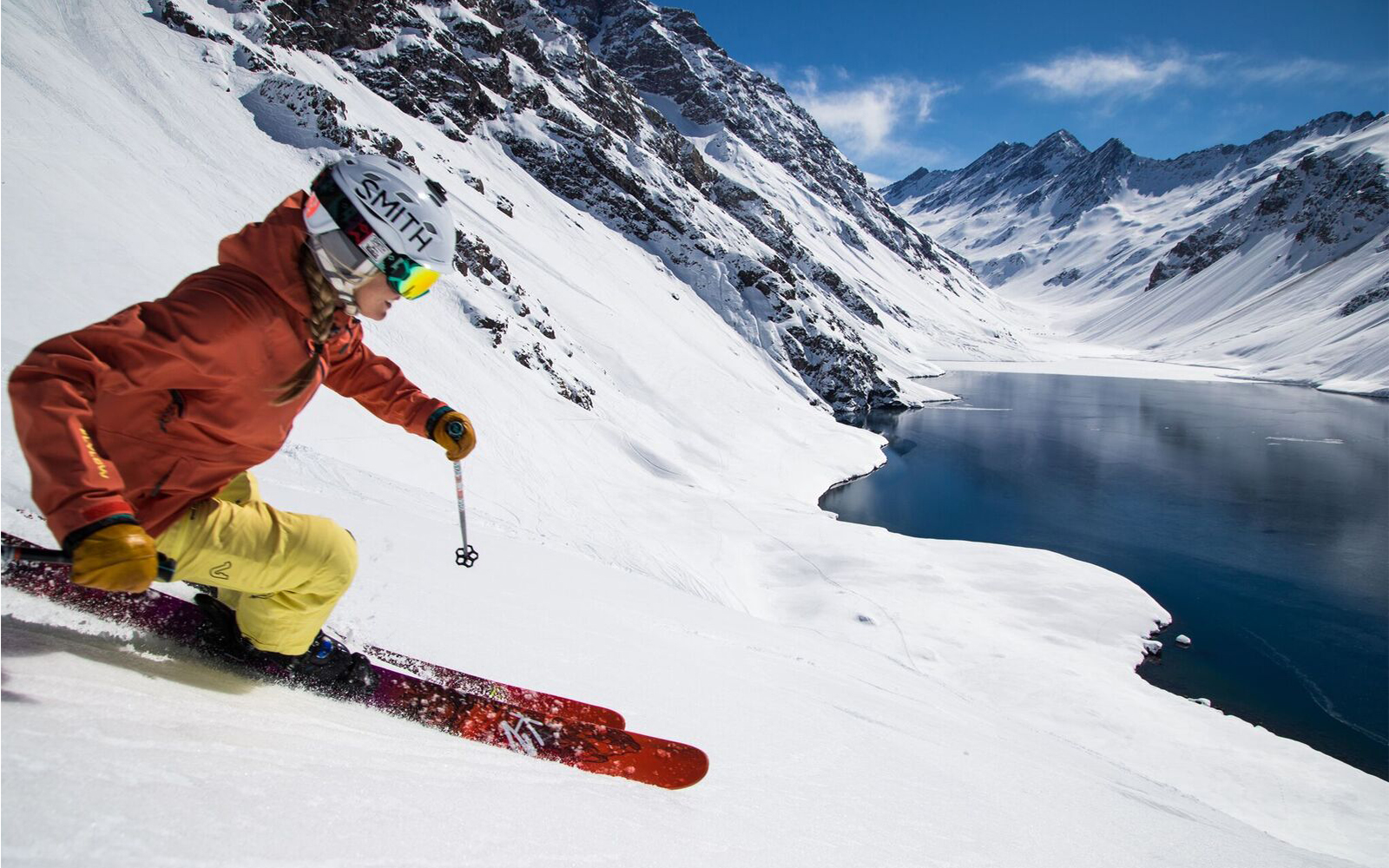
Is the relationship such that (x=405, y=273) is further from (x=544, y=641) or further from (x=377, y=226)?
(x=544, y=641)

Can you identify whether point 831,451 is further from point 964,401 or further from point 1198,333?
point 1198,333

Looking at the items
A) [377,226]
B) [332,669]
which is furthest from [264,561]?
[377,226]

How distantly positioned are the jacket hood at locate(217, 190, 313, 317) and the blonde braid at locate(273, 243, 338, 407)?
25mm

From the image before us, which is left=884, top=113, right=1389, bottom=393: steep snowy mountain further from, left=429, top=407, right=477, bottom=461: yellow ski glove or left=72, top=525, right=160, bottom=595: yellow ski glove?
left=72, top=525, right=160, bottom=595: yellow ski glove

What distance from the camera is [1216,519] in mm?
29547

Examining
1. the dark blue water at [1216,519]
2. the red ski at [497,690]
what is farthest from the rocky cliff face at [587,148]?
the red ski at [497,690]

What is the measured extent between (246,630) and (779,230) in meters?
92.7

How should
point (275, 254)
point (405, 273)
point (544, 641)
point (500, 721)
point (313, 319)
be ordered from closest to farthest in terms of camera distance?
1. point (275, 254)
2. point (313, 319)
3. point (405, 273)
4. point (500, 721)
5. point (544, 641)

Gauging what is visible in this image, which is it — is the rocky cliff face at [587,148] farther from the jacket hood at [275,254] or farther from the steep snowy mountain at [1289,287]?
the steep snowy mountain at [1289,287]

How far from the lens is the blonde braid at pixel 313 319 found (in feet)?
8.29

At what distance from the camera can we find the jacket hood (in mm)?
2439

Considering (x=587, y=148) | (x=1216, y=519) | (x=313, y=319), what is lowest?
(x=313, y=319)

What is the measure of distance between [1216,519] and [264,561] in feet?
122

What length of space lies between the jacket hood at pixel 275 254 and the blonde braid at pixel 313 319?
0.08 feet
